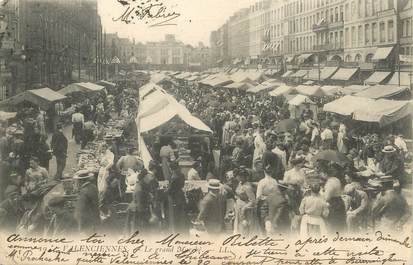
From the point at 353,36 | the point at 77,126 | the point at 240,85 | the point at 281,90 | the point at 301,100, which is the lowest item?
the point at 77,126

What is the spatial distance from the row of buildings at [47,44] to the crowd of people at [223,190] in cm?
122

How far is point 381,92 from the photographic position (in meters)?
11.1

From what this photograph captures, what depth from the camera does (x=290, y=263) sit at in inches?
298

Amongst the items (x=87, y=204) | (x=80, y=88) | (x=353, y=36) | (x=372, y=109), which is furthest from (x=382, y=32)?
(x=87, y=204)

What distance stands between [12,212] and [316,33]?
24.8ft

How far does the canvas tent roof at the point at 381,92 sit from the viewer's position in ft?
34.6

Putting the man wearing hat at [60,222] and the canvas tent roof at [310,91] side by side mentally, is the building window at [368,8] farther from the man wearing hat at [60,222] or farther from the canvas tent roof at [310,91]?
Answer: the man wearing hat at [60,222]

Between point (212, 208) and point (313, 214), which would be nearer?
point (212, 208)

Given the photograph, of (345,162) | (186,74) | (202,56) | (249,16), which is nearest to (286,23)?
(249,16)

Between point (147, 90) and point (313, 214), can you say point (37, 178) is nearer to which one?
point (313, 214)

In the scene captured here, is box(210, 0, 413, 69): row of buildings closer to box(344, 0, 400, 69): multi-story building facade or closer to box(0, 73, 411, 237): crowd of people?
box(344, 0, 400, 69): multi-story building facade

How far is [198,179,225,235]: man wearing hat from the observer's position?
650 centimetres

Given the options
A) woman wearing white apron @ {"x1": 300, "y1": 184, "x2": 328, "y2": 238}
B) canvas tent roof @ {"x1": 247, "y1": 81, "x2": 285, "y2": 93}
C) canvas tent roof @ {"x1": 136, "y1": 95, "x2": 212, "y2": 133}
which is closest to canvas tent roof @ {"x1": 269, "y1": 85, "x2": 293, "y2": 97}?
canvas tent roof @ {"x1": 247, "y1": 81, "x2": 285, "y2": 93}
